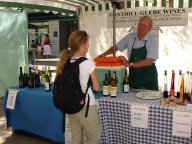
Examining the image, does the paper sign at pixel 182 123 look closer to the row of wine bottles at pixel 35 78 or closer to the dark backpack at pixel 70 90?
the dark backpack at pixel 70 90

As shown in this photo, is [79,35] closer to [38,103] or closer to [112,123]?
[112,123]

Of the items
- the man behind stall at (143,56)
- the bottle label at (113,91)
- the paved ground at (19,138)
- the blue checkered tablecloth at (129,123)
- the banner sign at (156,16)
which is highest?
the banner sign at (156,16)

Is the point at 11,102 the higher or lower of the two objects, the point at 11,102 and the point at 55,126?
the higher

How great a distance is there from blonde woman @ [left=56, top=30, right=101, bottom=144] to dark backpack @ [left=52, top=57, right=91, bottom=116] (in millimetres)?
42

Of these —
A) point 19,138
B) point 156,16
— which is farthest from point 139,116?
point 156,16

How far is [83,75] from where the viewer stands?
216 centimetres

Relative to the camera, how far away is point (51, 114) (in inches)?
124

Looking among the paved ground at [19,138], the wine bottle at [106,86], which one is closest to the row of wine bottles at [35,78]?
the paved ground at [19,138]

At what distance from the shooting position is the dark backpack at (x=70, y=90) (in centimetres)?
213

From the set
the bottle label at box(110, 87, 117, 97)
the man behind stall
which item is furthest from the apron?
the bottle label at box(110, 87, 117, 97)

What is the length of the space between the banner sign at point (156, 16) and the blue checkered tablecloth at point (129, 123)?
2360 millimetres

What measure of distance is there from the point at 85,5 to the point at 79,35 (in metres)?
3.39

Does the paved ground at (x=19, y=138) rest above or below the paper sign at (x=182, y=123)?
below

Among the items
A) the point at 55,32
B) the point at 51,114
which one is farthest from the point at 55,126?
the point at 55,32
